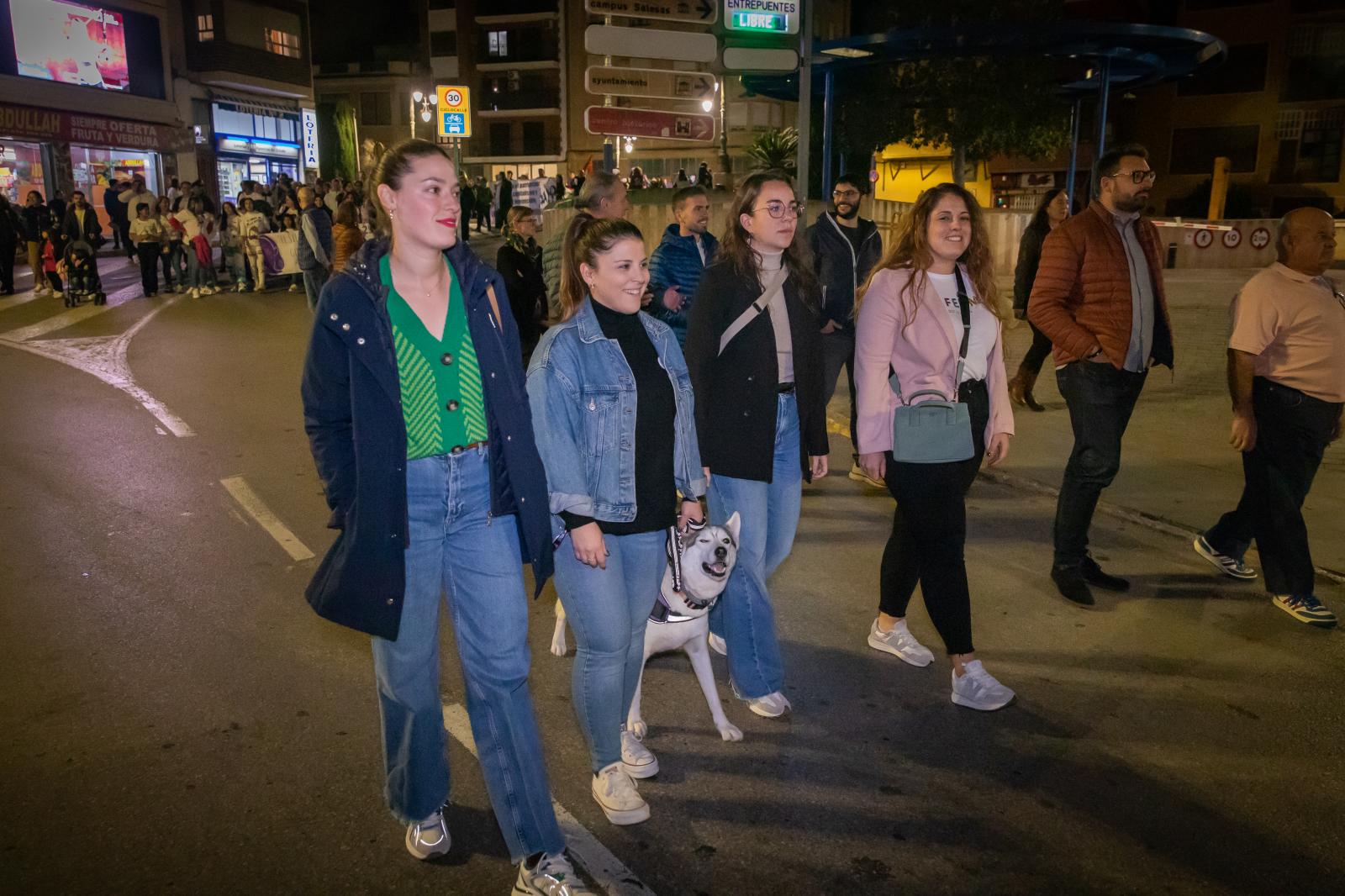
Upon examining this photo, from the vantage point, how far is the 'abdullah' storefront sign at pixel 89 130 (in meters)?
30.6

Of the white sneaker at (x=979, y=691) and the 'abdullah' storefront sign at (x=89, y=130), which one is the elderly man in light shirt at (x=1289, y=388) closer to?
the white sneaker at (x=979, y=691)

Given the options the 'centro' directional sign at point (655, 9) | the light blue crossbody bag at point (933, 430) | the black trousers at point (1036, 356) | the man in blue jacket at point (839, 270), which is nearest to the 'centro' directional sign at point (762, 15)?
the 'centro' directional sign at point (655, 9)

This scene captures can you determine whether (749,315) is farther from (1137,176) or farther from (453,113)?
(453,113)

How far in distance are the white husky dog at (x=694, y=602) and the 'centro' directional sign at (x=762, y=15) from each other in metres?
6.10

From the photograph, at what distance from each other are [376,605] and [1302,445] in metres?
4.54

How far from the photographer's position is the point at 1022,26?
42.9ft

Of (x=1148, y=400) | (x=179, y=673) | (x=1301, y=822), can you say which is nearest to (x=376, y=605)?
(x=179, y=673)

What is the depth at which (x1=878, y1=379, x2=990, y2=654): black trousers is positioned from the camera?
13.7 ft

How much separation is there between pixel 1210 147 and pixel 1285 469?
40669 millimetres

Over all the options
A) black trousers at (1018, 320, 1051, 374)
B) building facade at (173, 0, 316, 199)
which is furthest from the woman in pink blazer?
building facade at (173, 0, 316, 199)

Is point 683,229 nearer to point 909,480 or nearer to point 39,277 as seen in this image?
point 909,480

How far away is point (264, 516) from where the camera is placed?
267 inches

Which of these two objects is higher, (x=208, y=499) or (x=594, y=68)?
(x=594, y=68)

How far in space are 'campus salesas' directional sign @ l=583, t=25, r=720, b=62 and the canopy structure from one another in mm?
4395
